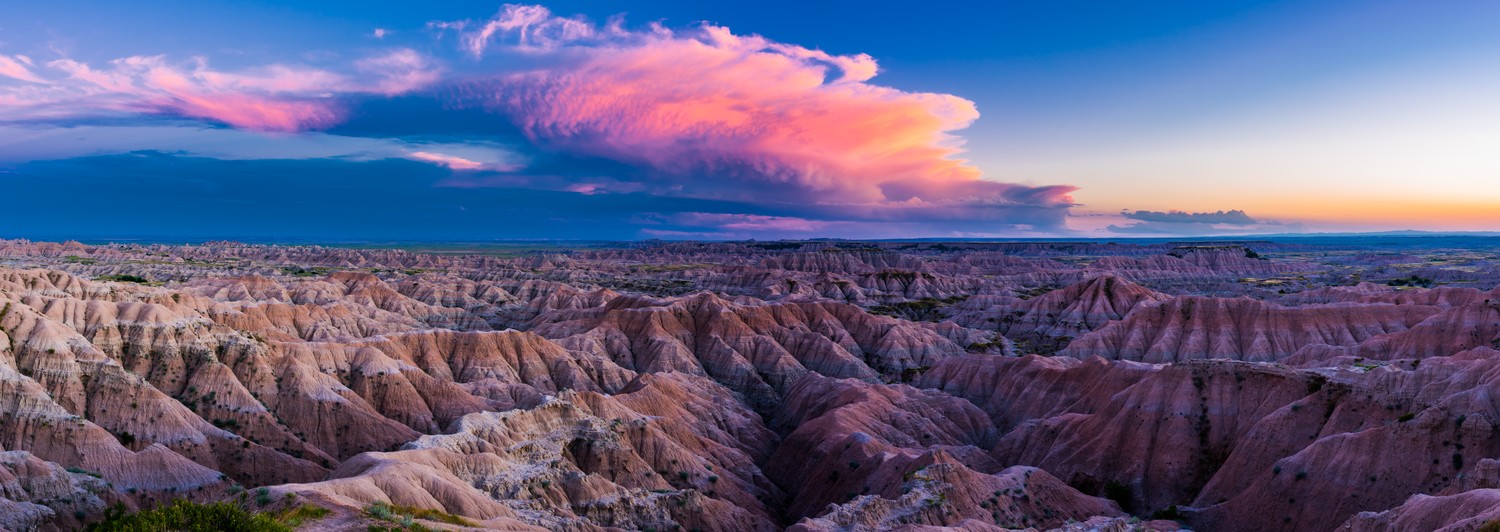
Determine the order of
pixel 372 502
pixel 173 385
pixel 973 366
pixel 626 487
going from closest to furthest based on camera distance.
→ pixel 372 502 < pixel 626 487 < pixel 173 385 < pixel 973 366

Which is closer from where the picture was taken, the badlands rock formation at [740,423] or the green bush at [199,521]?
the green bush at [199,521]

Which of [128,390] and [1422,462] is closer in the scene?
[1422,462]

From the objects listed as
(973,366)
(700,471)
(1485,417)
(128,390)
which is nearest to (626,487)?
(700,471)

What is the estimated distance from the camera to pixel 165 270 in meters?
179

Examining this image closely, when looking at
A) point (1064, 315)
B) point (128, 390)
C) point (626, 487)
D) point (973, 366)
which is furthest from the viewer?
point (1064, 315)

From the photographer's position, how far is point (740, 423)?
68625 millimetres

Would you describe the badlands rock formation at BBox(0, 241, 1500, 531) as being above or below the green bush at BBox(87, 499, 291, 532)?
below

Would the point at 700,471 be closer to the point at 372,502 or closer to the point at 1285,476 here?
the point at 372,502

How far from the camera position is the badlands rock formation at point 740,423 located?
38.8 metres

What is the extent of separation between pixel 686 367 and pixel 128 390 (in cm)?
5011

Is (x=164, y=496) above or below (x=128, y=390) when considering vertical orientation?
below

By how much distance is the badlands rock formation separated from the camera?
38781 millimetres

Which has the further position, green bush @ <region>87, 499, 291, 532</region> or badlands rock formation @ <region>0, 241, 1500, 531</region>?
badlands rock formation @ <region>0, 241, 1500, 531</region>

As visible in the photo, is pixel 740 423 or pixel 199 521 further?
pixel 740 423
